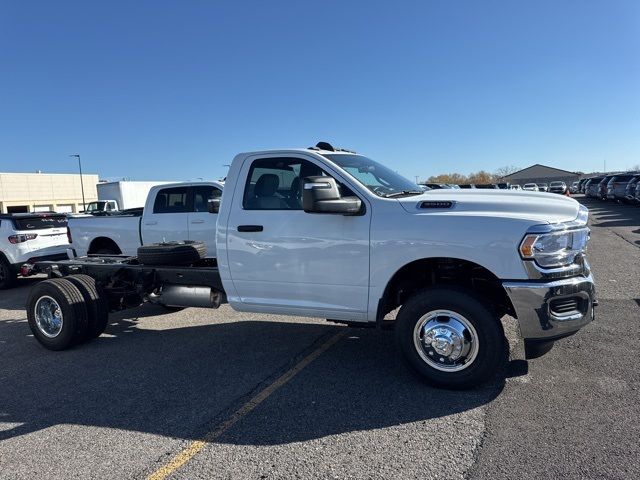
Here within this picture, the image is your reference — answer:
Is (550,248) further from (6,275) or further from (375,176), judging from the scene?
(6,275)

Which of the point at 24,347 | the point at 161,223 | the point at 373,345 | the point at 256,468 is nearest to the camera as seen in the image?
the point at 256,468

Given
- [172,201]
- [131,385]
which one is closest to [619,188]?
[172,201]

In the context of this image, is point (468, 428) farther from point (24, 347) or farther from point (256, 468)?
point (24, 347)

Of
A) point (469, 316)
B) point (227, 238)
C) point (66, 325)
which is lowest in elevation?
point (66, 325)

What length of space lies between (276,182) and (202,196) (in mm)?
4189

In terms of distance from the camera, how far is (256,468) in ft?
10.5

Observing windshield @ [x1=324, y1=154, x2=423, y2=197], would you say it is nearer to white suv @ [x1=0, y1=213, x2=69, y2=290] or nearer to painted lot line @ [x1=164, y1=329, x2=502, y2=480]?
painted lot line @ [x1=164, y1=329, x2=502, y2=480]

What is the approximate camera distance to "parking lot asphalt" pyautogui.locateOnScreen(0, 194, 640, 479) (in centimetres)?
323

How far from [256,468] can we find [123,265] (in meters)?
3.90

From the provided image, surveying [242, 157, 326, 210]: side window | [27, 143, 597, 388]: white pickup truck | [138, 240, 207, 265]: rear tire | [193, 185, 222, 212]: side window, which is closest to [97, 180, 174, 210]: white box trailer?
[193, 185, 222, 212]: side window

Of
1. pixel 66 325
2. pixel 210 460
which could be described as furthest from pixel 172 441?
pixel 66 325

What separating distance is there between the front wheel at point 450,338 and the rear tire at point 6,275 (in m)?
9.52

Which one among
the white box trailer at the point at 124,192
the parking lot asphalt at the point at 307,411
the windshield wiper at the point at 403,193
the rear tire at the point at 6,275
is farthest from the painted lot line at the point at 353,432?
the white box trailer at the point at 124,192

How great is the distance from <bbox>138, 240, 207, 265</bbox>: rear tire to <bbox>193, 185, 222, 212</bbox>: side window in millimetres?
2726
